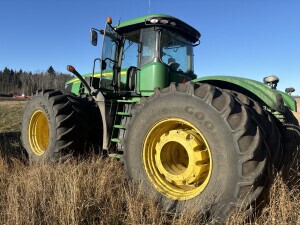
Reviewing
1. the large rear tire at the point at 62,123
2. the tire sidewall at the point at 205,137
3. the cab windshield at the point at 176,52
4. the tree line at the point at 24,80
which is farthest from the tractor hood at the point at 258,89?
the tree line at the point at 24,80

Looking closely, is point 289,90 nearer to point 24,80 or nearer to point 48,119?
point 48,119

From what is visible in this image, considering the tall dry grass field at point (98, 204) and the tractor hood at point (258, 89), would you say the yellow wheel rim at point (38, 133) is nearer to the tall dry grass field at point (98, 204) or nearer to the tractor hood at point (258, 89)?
the tall dry grass field at point (98, 204)

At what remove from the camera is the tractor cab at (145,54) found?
5062 mm

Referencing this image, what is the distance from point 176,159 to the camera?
12.6 ft

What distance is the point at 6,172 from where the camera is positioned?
4477 mm

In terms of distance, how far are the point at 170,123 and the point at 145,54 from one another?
1944 millimetres

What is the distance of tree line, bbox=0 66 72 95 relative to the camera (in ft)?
333

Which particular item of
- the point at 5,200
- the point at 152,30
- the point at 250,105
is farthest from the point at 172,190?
the point at 152,30

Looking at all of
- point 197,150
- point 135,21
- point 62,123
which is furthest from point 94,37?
point 197,150

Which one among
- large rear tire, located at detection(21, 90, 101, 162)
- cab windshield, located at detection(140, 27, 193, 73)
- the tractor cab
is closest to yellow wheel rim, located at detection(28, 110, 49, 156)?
large rear tire, located at detection(21, 90, 101, 162)

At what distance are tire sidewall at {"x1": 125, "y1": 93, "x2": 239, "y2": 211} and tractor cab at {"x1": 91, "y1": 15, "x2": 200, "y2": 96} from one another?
53.0 inches

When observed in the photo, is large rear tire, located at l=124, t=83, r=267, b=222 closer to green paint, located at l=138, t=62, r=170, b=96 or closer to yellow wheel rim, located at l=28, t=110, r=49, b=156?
green paint, located at l=138, t=62, r=170, b=96

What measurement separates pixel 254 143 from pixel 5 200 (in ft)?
8.92

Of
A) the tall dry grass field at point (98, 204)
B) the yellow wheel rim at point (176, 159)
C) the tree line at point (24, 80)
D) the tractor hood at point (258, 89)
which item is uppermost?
the tree line at point (24, 80)
